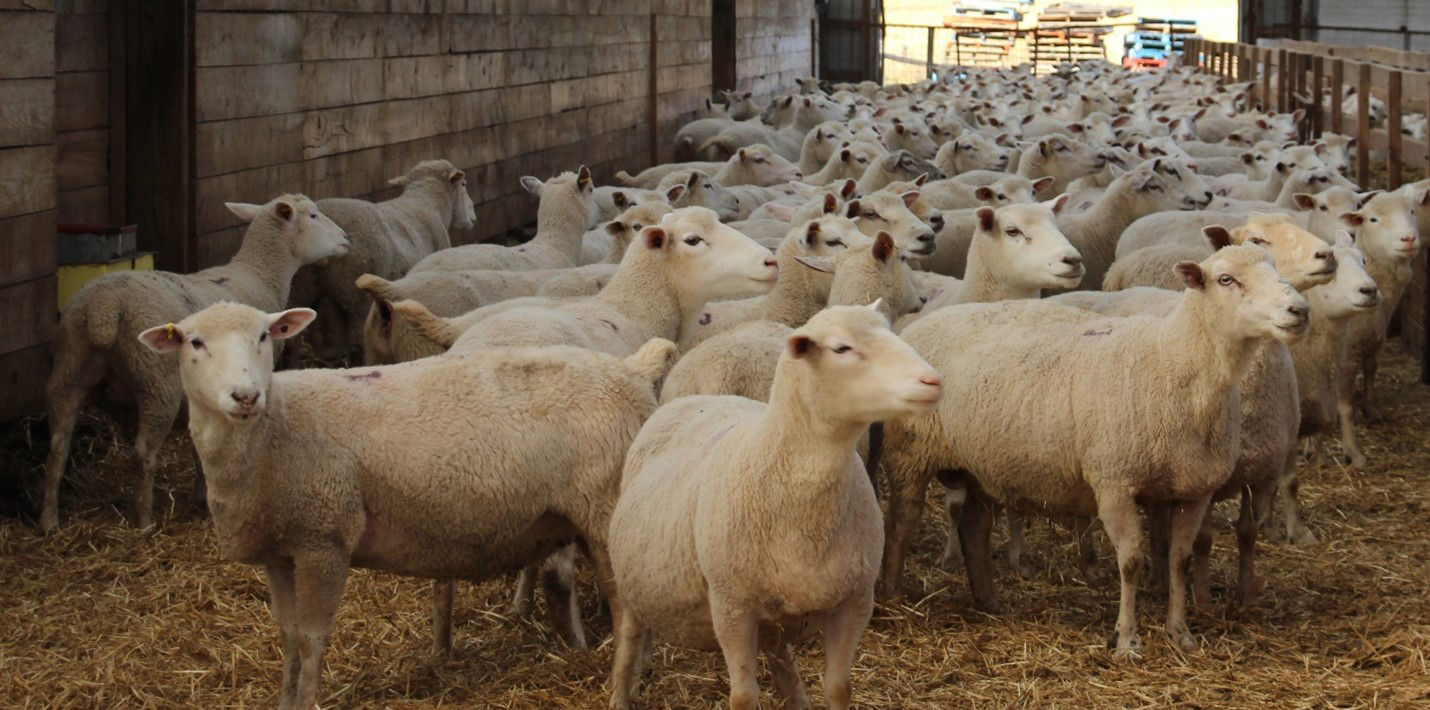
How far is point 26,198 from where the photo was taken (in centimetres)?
702

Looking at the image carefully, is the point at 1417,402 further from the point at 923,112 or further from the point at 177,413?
the point at 923,112

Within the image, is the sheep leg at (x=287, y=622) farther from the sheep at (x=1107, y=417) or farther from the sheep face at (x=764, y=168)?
the sheep face at (x=764, y=168)

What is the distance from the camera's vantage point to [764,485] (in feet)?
13.8

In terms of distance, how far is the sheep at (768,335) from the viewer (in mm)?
5773

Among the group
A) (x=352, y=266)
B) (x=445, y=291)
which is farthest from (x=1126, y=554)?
(x=352, y=266)

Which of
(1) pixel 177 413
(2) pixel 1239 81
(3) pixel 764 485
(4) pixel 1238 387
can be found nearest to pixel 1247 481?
(4) pixel 1238 387

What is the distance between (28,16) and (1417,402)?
8321 mm

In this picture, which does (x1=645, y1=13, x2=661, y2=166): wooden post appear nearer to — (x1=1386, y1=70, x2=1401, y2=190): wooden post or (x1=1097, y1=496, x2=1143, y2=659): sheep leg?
(x1=1386, y1=70, x2=1401, y2=190): wooden post

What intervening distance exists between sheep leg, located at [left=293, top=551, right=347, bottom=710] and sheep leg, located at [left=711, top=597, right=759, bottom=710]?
1.32 metres

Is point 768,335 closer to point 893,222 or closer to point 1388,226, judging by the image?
point 893,222

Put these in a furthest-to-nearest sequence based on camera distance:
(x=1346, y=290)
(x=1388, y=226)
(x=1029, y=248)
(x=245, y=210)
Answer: (x=1388, y=226) → (x=245, y=210) → (x=1029, y=248) → (x=1346, y=290)

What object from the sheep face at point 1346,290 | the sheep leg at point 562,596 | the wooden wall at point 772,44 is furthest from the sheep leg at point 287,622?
the wooden wall at point 772,44

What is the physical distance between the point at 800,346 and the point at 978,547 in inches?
98.1

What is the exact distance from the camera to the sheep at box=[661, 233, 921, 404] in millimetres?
5773
